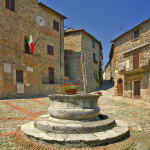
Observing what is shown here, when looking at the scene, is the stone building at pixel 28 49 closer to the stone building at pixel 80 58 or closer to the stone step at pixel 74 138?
the stone building at pixel 80 58

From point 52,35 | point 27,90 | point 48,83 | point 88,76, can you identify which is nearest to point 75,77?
point 88,76

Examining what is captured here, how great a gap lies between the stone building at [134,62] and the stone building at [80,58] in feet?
17.5

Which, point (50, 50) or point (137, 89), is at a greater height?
point (50, 50)

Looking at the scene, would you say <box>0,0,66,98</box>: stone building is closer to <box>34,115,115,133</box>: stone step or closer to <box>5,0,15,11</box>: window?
<box>5,0,15,11</box>: window

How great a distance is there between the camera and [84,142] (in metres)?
3.19

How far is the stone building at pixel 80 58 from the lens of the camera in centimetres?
2050

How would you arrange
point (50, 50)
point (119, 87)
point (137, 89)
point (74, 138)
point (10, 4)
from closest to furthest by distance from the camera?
point (74, 138), point (10, 4), point (137, 89), point (119, 87), point (50, 50)

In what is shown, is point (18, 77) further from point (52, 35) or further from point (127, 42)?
point (127, 42)

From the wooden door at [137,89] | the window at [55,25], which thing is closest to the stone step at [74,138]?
the wooden door at [137,89]

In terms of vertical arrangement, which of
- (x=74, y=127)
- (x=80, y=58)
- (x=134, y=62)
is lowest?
(x=74, y=127)

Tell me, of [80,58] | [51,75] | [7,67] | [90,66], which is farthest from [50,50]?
[90,66]

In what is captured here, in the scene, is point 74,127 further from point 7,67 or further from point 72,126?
point 7,67

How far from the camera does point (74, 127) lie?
355 cm

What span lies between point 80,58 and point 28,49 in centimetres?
867
